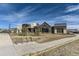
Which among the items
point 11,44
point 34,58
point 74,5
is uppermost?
point 74,5

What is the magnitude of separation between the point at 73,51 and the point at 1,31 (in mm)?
740

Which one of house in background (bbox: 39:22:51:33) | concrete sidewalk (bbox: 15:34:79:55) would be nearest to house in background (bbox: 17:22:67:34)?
house in background (bbox: 39:22:51:33)

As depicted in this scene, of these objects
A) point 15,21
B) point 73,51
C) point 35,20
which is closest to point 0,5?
point 15,21

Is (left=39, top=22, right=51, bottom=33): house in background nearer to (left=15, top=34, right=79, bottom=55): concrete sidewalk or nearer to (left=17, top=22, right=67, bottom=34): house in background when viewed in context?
(left=17, top=22, right=67, bottom=34): house in background

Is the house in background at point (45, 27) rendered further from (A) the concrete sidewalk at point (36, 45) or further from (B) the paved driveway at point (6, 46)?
(B) the paved driveway at point (6, 46)

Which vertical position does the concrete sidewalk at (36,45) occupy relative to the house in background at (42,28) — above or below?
below

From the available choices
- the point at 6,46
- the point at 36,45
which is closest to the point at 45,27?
the point at 36,45

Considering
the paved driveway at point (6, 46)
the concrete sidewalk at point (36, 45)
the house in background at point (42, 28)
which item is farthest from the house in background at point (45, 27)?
the paved driveway at point (6, 46)

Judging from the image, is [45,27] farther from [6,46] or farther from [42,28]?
[6,46]

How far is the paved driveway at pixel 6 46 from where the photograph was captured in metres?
1.87

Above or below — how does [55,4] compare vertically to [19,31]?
above

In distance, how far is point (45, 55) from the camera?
1864 mm

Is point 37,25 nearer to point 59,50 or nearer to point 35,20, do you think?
point 35,20

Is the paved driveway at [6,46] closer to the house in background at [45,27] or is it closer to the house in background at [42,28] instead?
the house in background at [42,28]
